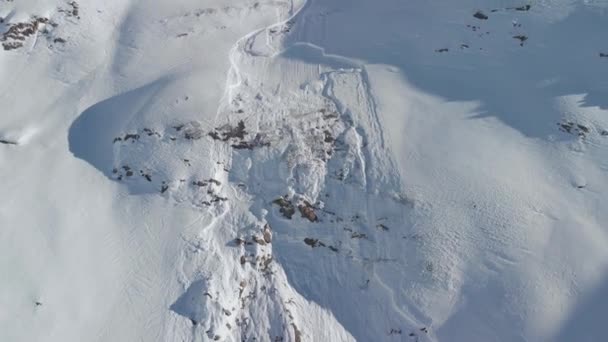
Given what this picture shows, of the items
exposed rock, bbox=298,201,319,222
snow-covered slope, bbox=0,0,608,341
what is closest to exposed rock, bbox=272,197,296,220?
snow-covered slope, bbox=0,0,608,341

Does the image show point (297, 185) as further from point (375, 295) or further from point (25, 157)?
point (25, 157)

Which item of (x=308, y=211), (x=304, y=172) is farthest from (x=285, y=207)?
(x=304, y=172)

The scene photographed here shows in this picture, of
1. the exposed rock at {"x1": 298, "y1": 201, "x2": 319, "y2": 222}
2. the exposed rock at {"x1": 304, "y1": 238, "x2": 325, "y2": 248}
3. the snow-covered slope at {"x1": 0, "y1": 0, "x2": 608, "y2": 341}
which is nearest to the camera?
the snow-covered slope at {"x1": 0, "y1": 0, "x2": 608, "y2": 341}

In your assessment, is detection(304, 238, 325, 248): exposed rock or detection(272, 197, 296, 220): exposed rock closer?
detection(304, 238, 325, 248): exposed rock

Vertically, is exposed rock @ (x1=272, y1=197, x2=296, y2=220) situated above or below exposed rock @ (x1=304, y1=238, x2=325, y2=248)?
above

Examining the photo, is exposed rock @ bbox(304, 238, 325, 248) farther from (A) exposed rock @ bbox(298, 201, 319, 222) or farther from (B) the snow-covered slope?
(A) exposed rock @ bbox(298, 201, 319, 222)

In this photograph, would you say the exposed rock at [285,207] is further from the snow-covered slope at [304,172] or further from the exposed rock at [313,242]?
the exposed rock at [313,242]

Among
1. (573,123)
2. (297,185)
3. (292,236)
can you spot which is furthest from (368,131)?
(573,123)

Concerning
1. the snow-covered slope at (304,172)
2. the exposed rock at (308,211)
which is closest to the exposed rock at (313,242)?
the snow-covered slope at (304,172)
